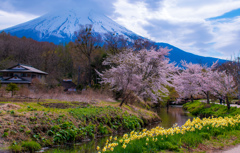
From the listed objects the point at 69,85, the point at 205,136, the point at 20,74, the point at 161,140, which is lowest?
the point at 205,136

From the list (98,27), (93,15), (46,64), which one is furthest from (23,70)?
(93,15)

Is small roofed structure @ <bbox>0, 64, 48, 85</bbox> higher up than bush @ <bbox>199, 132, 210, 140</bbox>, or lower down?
higher up

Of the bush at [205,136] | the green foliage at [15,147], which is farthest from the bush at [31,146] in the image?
the bush at [205,136]

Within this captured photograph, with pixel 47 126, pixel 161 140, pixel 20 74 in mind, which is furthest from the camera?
pixel 20 74

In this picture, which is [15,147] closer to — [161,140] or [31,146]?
[31,146]

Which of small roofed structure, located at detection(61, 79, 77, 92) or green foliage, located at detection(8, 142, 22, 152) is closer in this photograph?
green foliage, located at detection(8, 142, 22, 152)

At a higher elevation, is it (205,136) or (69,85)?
(69,85)

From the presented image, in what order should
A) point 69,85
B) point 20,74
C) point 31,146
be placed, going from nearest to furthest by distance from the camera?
point 31,146 → point 20,74 → point 69,85

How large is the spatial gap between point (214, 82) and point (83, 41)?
29261 mm

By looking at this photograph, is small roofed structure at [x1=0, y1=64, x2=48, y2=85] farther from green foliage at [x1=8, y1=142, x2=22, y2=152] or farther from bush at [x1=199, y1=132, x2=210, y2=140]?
bush at [x1=199, y1=132, x2=210, y2=140]

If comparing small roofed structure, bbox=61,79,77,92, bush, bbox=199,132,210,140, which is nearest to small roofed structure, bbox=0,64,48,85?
small roofed structure, bbox=61,79,77,92

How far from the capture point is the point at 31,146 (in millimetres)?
Answer: 8578

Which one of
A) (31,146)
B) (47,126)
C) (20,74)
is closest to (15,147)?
(31,146)

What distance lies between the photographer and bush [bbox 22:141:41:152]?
8.41 meters
